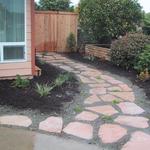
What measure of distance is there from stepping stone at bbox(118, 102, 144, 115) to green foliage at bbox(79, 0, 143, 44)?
266 inches

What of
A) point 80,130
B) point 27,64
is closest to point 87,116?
point 80,130

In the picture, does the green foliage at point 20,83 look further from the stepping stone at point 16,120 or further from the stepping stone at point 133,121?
the stepping stone at point 133,121

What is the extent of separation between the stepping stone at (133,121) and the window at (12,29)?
330 cm

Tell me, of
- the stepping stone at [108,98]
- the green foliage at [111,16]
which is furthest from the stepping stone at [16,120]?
the green foliage at [111,16]

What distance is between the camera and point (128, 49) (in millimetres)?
10695

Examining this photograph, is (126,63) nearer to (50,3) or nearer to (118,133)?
(118,133)

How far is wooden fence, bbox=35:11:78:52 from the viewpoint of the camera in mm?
14984

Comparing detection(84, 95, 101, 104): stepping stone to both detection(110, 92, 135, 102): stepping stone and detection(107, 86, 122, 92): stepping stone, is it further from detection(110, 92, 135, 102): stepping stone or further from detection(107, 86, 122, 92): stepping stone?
detection(107, 86, 122, 92): stepping stone

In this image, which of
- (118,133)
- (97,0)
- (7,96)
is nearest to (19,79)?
(7,96)

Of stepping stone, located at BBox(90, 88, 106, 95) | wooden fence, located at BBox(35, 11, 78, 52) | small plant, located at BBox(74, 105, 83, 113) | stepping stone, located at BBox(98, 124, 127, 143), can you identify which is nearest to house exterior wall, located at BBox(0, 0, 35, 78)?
stepping stone, located at BBox(90, 88, 106, 95)

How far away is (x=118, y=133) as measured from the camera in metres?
5.65

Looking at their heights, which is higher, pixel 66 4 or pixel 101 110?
pixel 66 4

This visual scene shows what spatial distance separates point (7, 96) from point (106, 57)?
607cm

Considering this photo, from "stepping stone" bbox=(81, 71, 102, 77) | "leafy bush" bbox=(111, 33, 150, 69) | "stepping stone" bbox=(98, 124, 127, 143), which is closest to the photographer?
"stepping stone" bbox=(98, 124, 127, 143)
